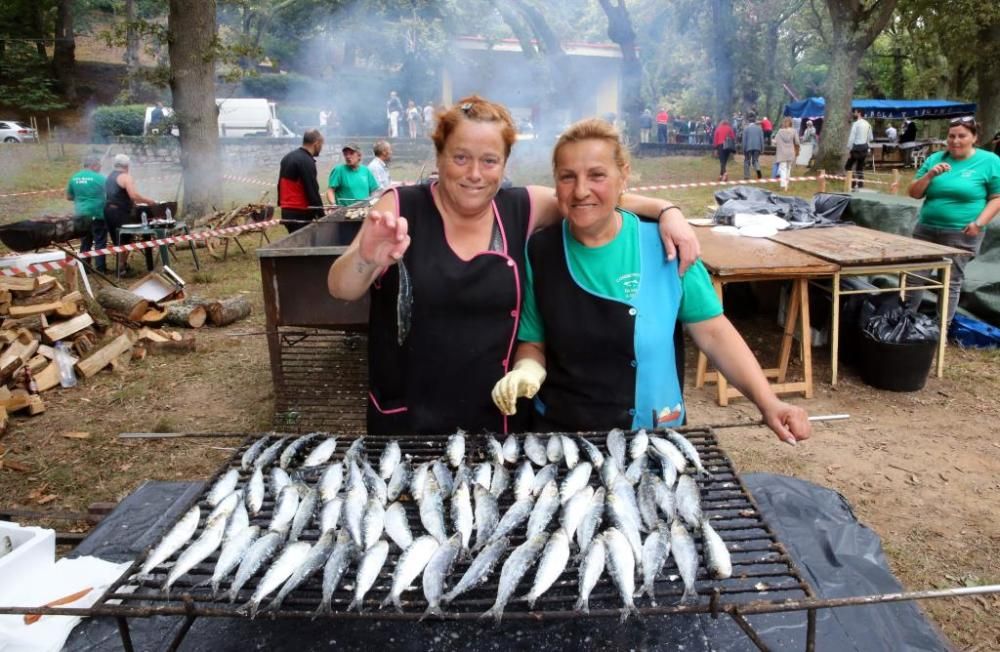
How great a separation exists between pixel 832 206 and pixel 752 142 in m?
11.5

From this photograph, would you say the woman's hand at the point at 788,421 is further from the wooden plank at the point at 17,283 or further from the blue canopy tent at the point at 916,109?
the blue canopy tent at the point at 916,109

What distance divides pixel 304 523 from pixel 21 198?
18172mm

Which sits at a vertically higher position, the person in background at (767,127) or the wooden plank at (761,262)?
the person in background at (767,127)

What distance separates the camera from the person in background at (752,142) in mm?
18641

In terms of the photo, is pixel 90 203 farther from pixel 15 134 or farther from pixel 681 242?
pixel 15 134

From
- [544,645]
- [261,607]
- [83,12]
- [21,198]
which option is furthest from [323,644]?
[83,12]

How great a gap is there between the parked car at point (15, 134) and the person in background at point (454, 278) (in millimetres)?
29324

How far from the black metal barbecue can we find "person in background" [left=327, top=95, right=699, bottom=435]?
1.51 ft

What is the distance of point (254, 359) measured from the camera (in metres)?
7.20

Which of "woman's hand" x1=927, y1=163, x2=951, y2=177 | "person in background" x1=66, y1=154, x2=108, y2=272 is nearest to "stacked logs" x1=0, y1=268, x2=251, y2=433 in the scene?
"person in background" x1=66, y1=154, x2=108, y2=272

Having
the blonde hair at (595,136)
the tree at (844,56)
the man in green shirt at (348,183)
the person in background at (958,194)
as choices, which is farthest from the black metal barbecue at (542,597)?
the tree at (844,56)

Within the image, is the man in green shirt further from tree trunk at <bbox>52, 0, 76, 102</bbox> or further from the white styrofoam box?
tree trunk at <bbox>52, 0, 76, 102</bbox>

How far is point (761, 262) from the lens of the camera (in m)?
5.59

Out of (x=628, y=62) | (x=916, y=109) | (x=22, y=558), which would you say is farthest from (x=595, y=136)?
(x=916, y=109)
